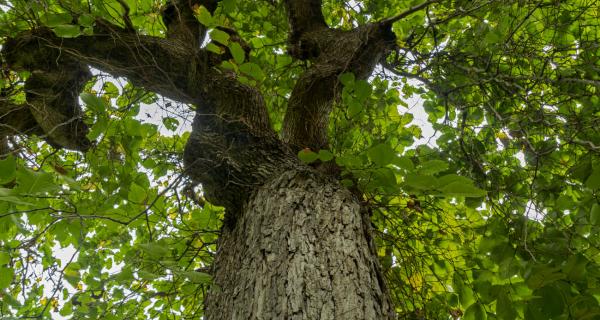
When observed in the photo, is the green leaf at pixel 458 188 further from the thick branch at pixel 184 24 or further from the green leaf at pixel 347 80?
the thick branch at pixel 184 24

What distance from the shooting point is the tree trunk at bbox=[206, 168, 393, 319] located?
1.09 meters

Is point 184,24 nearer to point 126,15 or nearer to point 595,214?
point 126,15

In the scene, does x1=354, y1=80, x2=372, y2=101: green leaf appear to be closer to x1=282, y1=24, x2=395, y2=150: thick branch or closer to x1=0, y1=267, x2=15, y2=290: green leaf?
x1=282, y1=24, x2=395, y2=150: thick branch

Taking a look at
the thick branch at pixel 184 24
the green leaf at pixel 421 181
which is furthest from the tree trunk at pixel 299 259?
the thick branch at pixel 184 24

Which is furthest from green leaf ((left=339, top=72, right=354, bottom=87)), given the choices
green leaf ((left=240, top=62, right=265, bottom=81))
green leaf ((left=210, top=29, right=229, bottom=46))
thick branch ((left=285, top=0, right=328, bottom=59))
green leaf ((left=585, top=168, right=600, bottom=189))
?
thick branch ((left=285, top=0, right=328, bottom=59))

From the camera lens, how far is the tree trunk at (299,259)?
109 centimetres

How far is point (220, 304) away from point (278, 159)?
0.77m

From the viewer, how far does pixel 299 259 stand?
122 centimetres

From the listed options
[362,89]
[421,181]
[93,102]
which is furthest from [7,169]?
[362,89]

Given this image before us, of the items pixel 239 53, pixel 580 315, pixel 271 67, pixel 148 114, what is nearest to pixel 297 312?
pixel 580 315

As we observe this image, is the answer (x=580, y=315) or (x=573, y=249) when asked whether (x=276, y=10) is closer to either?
(x=573, y=249)

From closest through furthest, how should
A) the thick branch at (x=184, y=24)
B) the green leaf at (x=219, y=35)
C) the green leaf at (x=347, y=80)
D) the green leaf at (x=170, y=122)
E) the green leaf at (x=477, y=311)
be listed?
the green leaf at (x=219, y=35) < the green leaf at (x=477, y=311) < the green leaf at (x=347, y=80) < the green leaf at (x=170, y=122) < the thick branch at (x=184, y=24)

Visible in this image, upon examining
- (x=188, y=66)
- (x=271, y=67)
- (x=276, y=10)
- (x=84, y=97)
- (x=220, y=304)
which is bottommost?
(x=220, y=304)

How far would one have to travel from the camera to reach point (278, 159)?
1.82m
